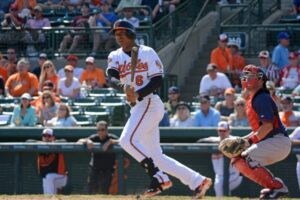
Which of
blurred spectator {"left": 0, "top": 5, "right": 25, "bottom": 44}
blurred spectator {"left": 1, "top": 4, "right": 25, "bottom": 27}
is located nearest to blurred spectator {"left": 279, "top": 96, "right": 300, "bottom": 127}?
blurred spectator {"left": 0, "top": 5, "right": 25, "bottom": 44}

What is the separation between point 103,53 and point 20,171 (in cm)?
441

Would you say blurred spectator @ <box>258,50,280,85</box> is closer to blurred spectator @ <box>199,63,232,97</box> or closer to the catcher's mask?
blurred spectator @ <box>199,63,232,97</box>

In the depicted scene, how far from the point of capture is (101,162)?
41.5ft

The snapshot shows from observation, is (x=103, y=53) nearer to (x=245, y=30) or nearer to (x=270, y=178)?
(x=245, y=30)

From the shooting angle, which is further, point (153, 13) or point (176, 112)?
point (153, 13)

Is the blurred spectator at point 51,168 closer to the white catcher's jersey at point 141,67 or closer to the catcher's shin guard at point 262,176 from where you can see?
the white catcher's jersey at point 141,67

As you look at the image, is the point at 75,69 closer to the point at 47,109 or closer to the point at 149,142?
the point at 47,109

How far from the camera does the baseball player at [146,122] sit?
28.2 feet

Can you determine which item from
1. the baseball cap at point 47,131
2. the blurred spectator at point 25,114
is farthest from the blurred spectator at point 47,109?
the baseball cap at point 47,131

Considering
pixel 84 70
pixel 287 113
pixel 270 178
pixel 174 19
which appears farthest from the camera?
pixel 174 19

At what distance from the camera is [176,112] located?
1358cm

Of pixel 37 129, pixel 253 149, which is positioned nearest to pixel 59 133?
pixel 37 129

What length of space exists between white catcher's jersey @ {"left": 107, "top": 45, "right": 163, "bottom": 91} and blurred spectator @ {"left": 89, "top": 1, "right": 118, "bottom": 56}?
8.04 metres

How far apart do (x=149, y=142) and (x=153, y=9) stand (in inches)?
365
